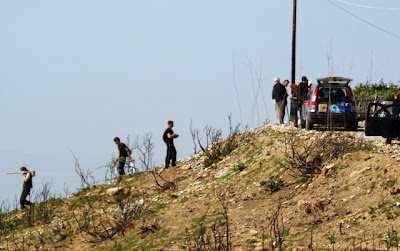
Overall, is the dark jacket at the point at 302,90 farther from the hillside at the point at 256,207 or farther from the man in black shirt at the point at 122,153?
the man in black shirt at the point at 122,153

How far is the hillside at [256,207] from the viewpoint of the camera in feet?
43.0

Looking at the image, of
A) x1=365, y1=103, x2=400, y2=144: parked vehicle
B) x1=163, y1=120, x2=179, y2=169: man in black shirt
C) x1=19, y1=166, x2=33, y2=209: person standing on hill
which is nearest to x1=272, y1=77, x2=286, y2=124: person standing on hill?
x1=163, y1=120, x2=179, y2=169: man in black shirt

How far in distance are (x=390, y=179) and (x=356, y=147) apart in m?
3.43

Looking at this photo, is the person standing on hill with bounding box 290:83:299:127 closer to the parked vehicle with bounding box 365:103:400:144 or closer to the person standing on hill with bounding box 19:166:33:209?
the parked vehicle with bounding box 365:103:400:144

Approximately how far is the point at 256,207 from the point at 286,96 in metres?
10.1

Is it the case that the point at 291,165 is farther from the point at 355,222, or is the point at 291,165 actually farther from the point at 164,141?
the point at 164,141

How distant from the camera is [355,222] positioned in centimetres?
1310

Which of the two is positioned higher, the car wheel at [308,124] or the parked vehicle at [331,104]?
the parked vehicle at [331,104]

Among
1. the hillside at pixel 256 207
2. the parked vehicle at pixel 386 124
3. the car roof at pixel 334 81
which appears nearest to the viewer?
the hillside at pixel 256 207

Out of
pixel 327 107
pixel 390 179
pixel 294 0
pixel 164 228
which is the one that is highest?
pixel 294 0

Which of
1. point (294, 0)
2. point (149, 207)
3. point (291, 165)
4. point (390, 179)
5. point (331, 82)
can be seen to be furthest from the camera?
point (294, 0)

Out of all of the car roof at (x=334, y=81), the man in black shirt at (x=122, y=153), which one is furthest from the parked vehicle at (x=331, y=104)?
the man in black shirt at (x=122, y=153)

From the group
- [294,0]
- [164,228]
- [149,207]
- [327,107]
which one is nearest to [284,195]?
[164,228]

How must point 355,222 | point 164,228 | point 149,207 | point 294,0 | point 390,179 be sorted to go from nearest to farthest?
1. point 355,222
2. point 390,179
3. point 164,228
4. point 149,207
5. point 294,0
